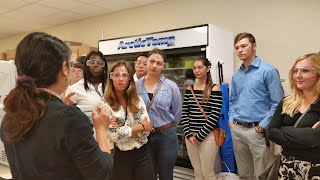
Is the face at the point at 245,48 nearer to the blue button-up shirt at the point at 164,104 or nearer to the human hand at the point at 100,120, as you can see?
the blue button-up shirt at the point at 164,104

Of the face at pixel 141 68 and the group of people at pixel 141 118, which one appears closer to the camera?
the group of people at pixel 141 118

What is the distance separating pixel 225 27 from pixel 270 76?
53.5 inches

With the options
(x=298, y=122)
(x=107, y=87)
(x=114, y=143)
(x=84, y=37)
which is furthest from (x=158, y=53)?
(x=84, y=37)

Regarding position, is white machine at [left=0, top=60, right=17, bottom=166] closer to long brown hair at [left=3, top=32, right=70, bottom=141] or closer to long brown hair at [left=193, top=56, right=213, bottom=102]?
long brown hair at [left=3, top=32, right=70, bottom=141]

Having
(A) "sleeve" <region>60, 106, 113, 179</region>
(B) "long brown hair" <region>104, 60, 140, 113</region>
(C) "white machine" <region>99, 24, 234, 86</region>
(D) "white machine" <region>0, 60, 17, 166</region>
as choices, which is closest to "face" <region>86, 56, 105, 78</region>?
(B) "long brown hair" <region>104, 60, 140, 113</region>

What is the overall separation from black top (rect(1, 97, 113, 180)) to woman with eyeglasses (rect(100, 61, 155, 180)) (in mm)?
897

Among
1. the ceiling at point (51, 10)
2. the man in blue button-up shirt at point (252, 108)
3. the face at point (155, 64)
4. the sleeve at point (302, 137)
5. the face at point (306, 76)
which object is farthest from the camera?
the ceiling at point (51, 10)

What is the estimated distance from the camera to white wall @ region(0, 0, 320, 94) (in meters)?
3.05

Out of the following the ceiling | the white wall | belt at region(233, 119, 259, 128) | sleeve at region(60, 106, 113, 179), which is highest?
the ceiling

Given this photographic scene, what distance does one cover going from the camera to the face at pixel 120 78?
209 cm

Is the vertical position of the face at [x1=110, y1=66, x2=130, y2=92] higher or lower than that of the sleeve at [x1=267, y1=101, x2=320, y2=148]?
higher

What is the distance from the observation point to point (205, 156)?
8.73ft

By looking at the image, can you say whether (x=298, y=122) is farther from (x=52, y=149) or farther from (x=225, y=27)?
(x=225, y=27)

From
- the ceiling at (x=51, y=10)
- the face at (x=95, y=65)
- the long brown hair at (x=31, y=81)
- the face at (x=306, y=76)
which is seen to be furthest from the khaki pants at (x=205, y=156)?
the ceiling at (x=51, y=10)
